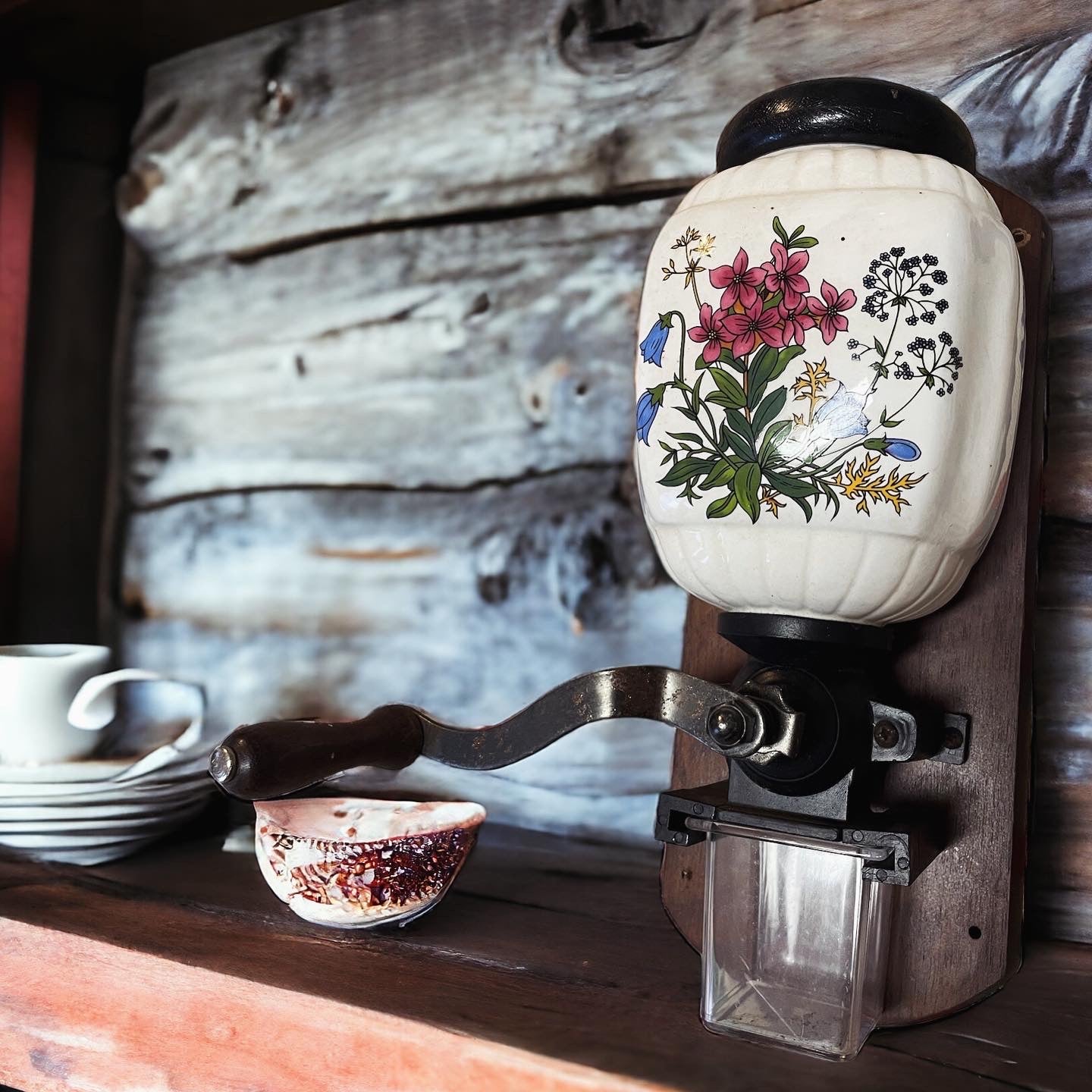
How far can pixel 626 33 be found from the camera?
0.88 m

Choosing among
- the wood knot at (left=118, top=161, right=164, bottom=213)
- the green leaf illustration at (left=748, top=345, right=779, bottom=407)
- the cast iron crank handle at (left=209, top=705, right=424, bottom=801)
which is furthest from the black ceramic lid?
the wood knot at (left=118, top=161, right=164, bottom=213)

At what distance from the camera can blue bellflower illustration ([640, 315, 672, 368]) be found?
0.51 m

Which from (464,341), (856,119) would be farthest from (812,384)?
(464,341)

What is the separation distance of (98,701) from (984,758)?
0.58 metres

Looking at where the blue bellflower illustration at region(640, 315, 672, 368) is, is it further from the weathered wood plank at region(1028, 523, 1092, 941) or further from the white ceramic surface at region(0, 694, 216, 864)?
the white ceramic surface at region(0, 694, 216, 864)

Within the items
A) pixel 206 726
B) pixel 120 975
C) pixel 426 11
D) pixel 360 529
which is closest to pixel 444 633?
pixel 360 529

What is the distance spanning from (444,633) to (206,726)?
24cm

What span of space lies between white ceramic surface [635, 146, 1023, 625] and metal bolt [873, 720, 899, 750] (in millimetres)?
51

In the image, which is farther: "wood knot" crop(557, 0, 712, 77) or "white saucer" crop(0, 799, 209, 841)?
"wood knot" crop(557, 0, 712, 77)

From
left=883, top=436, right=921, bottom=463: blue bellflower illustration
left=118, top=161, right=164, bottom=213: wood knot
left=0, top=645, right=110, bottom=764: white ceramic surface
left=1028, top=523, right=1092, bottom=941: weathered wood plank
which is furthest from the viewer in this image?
left=118, top=161, right=164, bottom=213: wood knot

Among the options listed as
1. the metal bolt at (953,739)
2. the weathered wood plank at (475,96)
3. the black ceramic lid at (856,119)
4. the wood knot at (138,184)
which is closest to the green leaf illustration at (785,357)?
the black ceramic lid at (856,119)

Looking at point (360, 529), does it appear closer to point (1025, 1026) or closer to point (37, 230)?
point (37, 230)

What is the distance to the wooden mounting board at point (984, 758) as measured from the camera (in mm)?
551

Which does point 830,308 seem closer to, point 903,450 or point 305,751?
point 903,450
